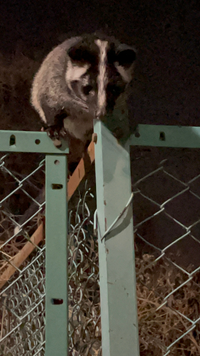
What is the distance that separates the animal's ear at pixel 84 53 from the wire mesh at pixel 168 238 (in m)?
1.00

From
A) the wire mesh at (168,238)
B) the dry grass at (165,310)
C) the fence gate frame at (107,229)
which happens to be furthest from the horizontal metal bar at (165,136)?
the wire mesh at (168,238)

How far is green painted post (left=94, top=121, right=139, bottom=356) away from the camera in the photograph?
1.75 feet

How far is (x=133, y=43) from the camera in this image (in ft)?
8.51

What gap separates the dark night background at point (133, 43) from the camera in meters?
2.50

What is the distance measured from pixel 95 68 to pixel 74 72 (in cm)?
38

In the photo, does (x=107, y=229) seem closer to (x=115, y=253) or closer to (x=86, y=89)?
(x=115, y=253)

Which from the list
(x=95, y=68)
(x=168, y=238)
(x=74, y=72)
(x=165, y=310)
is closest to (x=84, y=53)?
(x=95, y=68)

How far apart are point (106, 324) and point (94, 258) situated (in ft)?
1.59

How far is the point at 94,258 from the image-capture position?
102cm

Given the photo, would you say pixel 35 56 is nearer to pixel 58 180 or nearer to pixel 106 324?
pixel 58 180

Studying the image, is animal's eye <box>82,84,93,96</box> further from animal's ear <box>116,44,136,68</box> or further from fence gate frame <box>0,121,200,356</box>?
fence gate frame <box>0,121,200,356</box>

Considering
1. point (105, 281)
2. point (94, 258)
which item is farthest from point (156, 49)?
point (105, 281)

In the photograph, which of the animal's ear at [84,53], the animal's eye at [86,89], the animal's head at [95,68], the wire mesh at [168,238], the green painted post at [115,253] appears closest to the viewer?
the green painted post at [115,253]

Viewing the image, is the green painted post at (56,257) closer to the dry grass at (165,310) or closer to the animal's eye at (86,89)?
the animal's eye at (86,89)
